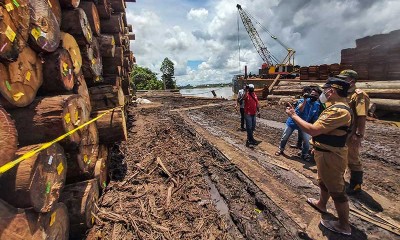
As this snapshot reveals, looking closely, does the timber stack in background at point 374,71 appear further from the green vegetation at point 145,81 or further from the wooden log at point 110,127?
the green vegetation at point 145,81

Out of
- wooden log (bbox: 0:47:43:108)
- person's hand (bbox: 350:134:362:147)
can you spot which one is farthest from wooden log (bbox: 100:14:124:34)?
person's hand (bbox: 350:134:362:147)

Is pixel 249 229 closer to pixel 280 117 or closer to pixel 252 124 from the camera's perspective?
pixel 252 124

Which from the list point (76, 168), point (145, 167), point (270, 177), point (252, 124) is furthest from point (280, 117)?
point (76, 168)

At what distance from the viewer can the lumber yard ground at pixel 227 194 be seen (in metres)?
3.57

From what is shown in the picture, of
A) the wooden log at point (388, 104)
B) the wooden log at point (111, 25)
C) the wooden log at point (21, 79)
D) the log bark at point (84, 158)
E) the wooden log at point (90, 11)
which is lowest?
the wooden log at point (388, 104)

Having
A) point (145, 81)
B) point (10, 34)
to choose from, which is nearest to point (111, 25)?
point (10, 34)

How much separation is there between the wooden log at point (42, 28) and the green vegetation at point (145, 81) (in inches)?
1594

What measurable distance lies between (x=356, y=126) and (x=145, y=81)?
139ft

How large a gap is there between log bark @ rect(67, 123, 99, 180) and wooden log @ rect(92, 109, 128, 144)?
22cm

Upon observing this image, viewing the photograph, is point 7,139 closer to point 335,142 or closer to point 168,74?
point 335,142

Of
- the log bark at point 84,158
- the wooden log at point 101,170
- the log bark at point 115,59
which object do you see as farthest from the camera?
the log bark at point 115,59

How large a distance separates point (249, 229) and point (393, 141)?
672 centimetres

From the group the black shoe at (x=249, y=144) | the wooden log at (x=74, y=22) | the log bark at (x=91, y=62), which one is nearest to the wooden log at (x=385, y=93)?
the black shoe at (x=249, y=144)

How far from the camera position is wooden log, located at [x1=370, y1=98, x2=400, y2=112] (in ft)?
→ 36.8
